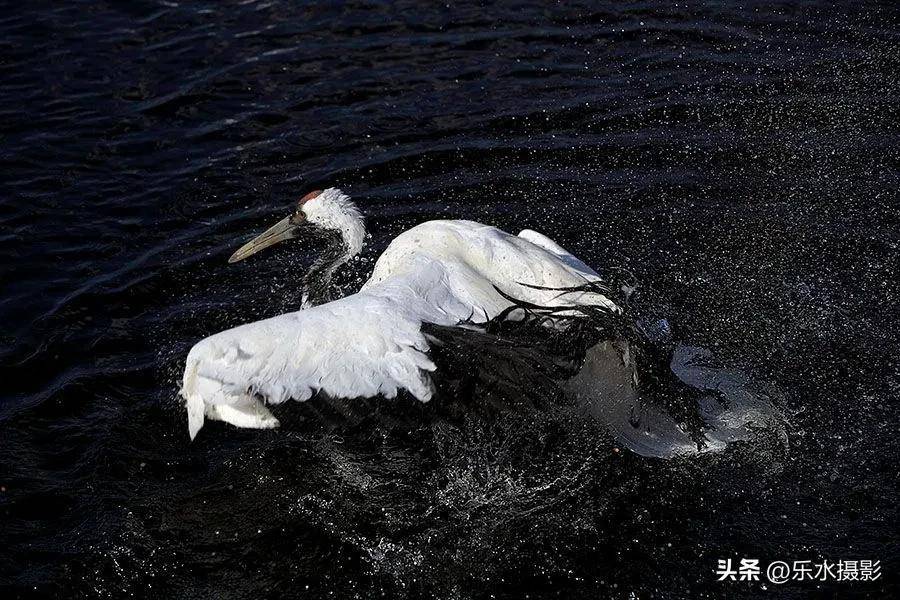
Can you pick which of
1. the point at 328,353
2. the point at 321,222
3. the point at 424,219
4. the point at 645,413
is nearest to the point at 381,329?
the point at 328,353

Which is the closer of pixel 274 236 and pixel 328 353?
pixel 328 353

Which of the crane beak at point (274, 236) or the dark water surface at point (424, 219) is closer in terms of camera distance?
the dark water surface at point (424, 219)

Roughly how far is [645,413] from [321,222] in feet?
7.42

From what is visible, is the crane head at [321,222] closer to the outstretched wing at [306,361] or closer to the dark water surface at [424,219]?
the dark water surface at [424,219]

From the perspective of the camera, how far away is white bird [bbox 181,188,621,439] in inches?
165

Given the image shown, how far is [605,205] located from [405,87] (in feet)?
7.39

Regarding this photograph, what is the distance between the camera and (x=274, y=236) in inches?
238

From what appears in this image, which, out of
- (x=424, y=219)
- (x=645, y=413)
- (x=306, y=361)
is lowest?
(x=645, y=413)

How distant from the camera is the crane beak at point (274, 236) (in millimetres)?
5996

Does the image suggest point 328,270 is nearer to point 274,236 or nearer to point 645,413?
point 274,236

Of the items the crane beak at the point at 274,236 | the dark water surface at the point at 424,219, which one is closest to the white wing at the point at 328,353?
the dark water surface at the point at 424,219

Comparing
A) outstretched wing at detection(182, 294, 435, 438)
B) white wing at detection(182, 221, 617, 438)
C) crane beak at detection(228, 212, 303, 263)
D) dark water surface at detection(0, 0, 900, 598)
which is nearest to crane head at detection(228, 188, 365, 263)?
crane beak at detection(228, 212, 303, 263)

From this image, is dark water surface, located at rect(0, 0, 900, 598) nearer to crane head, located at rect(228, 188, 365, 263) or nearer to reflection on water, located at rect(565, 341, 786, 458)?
reflection on water, located at rect(565, 341, 786, 458)

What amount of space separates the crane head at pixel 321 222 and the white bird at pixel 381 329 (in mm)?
702
